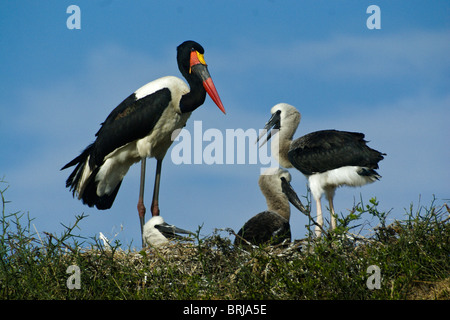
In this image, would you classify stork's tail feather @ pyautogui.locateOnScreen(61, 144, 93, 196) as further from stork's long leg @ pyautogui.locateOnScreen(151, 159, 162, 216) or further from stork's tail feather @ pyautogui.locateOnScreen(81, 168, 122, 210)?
stork's long leg @ pyautogui.locateOnScreen(151, 159, 162, 216)

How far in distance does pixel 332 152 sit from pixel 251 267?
3942 mm

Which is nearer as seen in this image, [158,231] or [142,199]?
[158,231]

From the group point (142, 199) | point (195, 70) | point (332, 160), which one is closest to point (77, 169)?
point (142, 199)

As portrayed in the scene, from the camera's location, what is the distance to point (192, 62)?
898 centimetres

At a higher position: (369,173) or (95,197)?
(369,173)

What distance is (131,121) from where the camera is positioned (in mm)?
8625

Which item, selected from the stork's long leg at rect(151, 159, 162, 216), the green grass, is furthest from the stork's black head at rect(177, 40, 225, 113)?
the green grass

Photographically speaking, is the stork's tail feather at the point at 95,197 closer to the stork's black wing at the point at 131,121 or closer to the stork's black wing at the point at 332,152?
the stork's black wing at the point at 131,121

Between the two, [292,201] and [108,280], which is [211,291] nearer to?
[108,280]

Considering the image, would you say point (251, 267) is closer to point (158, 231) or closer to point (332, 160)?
point (158, 231)

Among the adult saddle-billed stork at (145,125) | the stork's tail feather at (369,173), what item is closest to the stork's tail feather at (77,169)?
the adult saddle-billed stork at (145,125)
